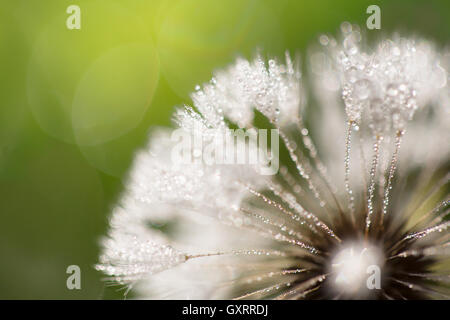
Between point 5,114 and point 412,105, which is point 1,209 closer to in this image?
point 5,114

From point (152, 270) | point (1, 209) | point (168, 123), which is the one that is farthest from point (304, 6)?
point (1, 209)

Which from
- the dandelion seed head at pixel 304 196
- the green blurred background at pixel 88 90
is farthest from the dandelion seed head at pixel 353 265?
the green blurred background at pixel 88 90

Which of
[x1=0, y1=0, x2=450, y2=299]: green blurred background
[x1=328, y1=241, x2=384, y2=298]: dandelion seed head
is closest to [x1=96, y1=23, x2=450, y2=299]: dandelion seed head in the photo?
[x1=328, y1=241, x2=384, y2=298]: dandelion seed head

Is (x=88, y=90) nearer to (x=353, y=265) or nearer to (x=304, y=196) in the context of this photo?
(x=304, y=196)

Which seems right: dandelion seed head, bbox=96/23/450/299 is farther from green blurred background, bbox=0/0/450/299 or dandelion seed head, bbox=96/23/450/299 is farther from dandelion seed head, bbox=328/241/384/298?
green blurred background, bbox=0/0/450/299

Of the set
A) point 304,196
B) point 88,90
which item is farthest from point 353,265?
point 88,90

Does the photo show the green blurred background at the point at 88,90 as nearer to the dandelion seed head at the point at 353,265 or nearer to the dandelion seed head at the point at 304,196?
the dandelion seed head at the point at 304,196

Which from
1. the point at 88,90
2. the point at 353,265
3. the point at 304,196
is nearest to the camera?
the point at 353,265

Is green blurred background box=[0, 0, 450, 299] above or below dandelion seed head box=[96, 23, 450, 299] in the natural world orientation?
above
